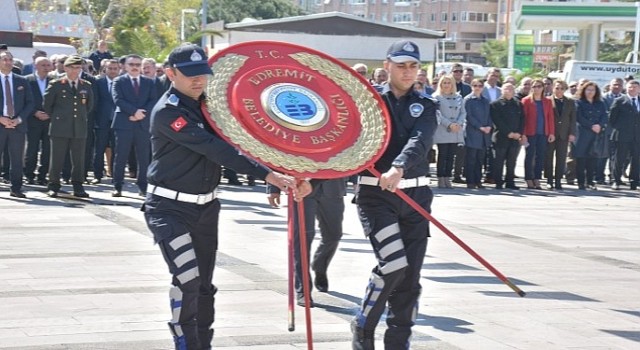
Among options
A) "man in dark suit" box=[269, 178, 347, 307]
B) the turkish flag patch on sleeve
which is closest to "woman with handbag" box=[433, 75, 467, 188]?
"man in dark suit" box=[269, 178, 347, 307]

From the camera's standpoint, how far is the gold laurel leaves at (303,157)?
6.26 metres

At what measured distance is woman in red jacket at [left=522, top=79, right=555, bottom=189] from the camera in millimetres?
20906

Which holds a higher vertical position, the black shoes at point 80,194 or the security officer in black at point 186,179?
the security officer in black at point 186,179

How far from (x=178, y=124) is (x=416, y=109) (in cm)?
158

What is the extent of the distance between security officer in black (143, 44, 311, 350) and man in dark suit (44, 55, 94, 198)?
9861 mm

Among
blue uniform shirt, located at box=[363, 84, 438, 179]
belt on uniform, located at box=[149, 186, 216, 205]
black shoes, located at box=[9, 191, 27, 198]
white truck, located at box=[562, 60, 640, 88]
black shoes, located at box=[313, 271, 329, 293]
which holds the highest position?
white truck, located at box=[562, 60, 640, 88]

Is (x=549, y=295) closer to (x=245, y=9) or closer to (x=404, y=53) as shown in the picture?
(x=404, y=53)

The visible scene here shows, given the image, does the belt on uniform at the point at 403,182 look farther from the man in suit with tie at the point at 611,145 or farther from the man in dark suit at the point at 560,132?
the man in suit with tie at the point at 611,145

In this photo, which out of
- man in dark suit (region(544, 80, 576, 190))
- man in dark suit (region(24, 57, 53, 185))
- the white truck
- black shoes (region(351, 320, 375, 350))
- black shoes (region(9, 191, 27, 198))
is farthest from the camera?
the white truck

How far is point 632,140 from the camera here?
2214 cm

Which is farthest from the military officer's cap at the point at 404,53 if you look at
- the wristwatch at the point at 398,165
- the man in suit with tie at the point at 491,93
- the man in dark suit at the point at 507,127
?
the man in suit with tie at the point at 491,93

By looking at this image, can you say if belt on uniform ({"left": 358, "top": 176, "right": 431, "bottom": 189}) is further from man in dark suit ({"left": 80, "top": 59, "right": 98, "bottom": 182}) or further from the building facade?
the building facade

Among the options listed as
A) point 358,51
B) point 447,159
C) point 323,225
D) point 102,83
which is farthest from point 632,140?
point 358,51

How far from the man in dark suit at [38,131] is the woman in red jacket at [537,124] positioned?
8098 mm
